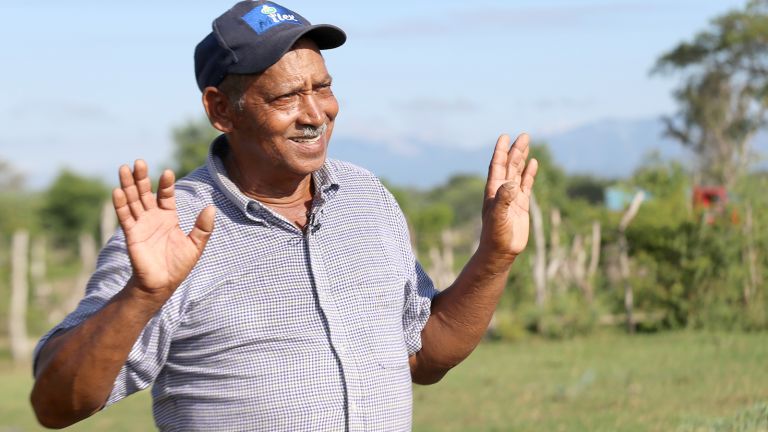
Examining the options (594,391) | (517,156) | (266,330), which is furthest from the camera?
(594,391)

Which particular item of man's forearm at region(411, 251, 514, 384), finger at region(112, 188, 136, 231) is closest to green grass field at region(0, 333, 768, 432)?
man's forearm at region(411, 251, 514, 384)

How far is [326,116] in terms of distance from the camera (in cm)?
314

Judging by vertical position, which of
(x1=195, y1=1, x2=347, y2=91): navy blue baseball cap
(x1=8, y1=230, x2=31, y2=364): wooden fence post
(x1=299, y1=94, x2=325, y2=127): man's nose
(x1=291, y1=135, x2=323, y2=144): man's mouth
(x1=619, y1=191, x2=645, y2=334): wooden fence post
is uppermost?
(x1=195, y1=1, x2=347, y2=91): navy blue baseball cap

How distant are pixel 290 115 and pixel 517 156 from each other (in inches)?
27.3

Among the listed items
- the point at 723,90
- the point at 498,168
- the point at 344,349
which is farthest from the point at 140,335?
the point at 723,90

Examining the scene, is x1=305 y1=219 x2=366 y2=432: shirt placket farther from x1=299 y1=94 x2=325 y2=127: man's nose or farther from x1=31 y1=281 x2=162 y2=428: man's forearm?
x1=31 y1=281 x2=162 y2=428: man's forearm

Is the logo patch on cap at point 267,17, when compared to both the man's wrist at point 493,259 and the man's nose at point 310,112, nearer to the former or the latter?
the man's nose at point 310,112

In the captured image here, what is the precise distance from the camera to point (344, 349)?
9.75ft

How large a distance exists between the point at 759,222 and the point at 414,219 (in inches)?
883

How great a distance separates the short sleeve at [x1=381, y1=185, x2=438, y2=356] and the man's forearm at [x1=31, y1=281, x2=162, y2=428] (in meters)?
0.85

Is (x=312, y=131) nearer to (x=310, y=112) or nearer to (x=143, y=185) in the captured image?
(x=310, y=112)

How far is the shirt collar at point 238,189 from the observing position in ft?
9.99

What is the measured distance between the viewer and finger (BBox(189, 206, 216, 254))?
2686 mm

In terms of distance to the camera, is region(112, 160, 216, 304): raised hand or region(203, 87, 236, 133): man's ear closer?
region(112, 160, 216, 304): raised hand
